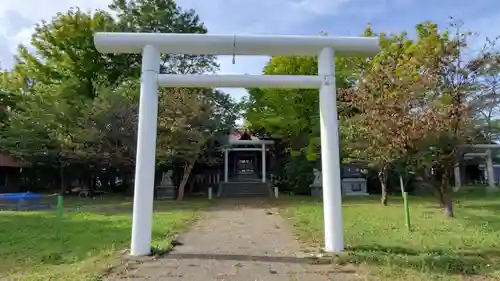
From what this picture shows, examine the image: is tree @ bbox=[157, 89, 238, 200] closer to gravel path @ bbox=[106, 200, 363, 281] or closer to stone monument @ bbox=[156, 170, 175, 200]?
stone monument @ bbox=[156, 170, 175, 200]

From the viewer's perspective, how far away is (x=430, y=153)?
12.6 m

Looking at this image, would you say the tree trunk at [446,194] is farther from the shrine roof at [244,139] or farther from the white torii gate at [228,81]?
the shrine roof at [244,139]

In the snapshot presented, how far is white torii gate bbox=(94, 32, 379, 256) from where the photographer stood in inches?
271

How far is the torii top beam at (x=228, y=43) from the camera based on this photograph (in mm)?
7105

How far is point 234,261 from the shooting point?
655 centimetres

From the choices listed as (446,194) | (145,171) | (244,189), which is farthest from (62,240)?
(244,189)

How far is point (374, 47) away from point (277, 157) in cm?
2102

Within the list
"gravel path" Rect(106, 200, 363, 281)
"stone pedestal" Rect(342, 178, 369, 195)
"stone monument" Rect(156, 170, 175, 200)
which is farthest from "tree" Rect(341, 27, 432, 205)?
"stone monument" Rect(156, 170, 175, 200)

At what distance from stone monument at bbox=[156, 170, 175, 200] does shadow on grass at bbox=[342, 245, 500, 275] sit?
18338 millimetres

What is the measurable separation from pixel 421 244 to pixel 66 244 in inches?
292

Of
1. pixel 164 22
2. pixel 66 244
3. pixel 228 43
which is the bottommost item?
pixel 66 244

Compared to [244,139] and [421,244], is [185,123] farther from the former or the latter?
[421,244]

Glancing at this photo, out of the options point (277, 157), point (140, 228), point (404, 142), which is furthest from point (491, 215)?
point (277, 157)

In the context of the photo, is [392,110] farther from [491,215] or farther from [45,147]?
[45,147]
